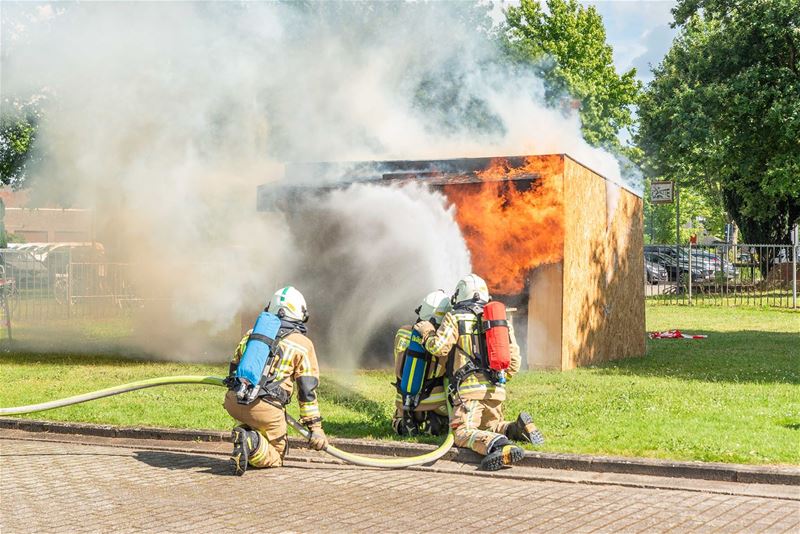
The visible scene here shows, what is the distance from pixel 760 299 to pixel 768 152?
4600 millimetres

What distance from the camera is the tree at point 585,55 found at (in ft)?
107

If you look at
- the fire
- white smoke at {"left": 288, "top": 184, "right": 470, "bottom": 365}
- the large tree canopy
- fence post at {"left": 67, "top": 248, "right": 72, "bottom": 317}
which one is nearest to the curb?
white smoke at {"left": 288, "top": 184, "right": 470, "bottom": 365}

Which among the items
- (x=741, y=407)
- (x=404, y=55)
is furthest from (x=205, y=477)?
(x=404, y=55)

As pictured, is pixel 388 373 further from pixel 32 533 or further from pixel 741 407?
pixel 32 533

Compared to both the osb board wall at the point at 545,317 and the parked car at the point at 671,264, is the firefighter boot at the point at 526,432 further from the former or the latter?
the parked car at the point at 671,264

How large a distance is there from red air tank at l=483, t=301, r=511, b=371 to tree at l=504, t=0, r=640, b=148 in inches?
933

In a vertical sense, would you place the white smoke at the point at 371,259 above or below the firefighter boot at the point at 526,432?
above

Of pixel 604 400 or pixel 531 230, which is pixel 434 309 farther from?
pixel 531 230

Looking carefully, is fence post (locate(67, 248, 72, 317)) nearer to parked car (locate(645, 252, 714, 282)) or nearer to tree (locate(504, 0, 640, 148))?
tree (locate(504, 0, 640, 148))

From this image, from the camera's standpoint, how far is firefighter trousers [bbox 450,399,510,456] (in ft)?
26.3

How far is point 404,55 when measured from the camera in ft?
75.8

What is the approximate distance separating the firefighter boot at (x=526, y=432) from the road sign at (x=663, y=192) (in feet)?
61.1

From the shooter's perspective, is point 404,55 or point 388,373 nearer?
point 388,373

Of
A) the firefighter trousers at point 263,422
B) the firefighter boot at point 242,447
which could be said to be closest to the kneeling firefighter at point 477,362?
the firefighter trousers at point 263,422
